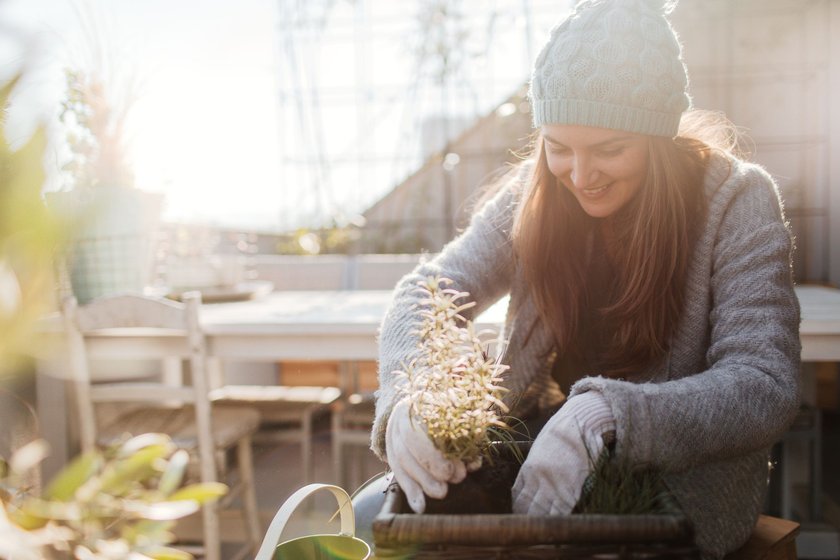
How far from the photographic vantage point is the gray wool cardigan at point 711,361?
0.72 meters

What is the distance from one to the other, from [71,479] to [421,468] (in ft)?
1.39

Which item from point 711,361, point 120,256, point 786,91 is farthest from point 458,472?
point 786,91

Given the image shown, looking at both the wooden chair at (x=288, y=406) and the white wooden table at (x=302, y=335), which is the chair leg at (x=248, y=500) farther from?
the white wooden table at (x=302, y=335)

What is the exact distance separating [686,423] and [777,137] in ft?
14.6

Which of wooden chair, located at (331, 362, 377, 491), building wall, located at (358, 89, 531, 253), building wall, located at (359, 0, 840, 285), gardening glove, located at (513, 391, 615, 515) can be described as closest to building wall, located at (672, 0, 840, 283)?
building wall, located at (359, 0, 840, 285)

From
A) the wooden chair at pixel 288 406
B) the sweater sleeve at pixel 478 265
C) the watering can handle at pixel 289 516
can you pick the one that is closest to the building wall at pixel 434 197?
the wooden chair at pixel 288 406

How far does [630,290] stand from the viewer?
103cm

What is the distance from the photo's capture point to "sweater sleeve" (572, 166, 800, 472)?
69cm

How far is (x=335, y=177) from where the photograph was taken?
4922 mm

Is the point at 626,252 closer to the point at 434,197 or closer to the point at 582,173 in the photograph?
the point at 582,173

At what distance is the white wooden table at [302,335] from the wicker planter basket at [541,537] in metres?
1.12

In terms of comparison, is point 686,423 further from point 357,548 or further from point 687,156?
point 687,156

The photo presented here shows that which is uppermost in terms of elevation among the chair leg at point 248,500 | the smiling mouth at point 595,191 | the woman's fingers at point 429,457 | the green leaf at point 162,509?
the smiling mouth at point 595,191

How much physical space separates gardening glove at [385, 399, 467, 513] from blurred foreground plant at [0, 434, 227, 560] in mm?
366
